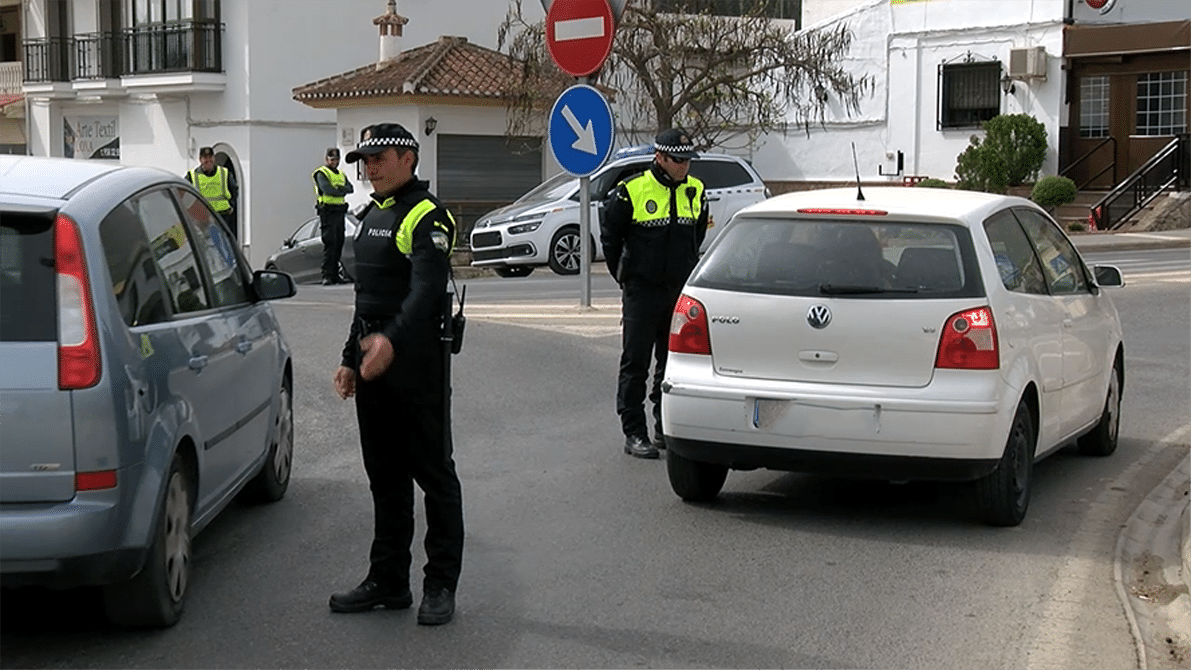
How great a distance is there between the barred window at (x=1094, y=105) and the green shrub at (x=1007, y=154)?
55.2 inches

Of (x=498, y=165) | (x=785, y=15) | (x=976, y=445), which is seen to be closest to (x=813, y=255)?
Result: (x=976, y=445)

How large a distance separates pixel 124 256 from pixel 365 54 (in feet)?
119

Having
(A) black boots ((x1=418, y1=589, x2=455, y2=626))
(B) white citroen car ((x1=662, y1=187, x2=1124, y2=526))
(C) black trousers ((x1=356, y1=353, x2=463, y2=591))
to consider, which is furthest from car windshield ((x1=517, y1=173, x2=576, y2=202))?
(A) black boots ((x1=418, y1=589, x2=455, y2=626))

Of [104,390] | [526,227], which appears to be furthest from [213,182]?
[104,390]

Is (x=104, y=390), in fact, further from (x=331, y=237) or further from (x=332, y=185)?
(x=331, y=237)

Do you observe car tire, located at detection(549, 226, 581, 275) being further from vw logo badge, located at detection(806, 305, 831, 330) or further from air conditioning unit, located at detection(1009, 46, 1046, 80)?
vw logo badge, located at detection(806, 305, 831, 330)

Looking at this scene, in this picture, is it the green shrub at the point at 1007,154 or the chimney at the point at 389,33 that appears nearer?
the green shrub at the point at 1007,154

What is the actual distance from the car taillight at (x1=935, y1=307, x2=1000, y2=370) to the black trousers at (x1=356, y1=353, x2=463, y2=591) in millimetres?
2572

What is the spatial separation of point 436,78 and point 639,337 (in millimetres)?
26160

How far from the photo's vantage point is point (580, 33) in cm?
1507

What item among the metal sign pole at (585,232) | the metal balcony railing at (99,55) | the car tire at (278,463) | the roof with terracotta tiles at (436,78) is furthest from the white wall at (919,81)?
the car tire at (278,463)

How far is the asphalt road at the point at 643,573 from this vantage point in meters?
5.82

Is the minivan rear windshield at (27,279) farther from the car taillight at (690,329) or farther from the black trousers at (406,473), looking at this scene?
the car taillight at (690,329)

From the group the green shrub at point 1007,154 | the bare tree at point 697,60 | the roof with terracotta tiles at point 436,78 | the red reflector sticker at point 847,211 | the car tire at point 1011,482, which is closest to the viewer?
the car tire at point 1011,482
